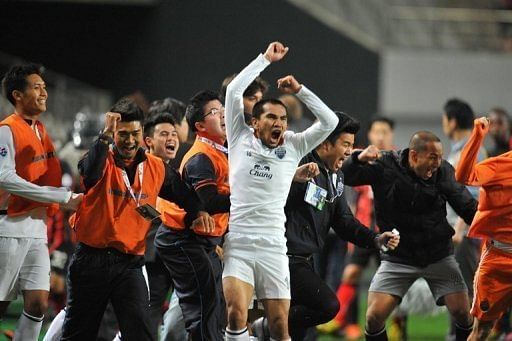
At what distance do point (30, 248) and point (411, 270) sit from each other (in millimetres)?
2991

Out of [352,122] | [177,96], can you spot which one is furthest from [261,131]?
[177,96]

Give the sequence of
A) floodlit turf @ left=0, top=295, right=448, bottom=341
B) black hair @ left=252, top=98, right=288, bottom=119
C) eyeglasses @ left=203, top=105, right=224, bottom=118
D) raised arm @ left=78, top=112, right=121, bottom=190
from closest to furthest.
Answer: raised arm @ left=78, top=112, right=121, bottom=190
black hair @ left=252, top=98, right=288, bottom=119
eyeglasses @ left=203, top=105, right=224, bottom=118
floodlit turf @ left=0, top=295, right=448, bottom=341

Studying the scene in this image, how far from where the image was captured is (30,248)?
7.88 metres

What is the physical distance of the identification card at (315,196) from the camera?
26.5 feet

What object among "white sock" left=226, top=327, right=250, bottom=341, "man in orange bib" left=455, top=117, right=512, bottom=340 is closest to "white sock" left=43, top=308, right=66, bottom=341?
"white sock" left=226, top=327, right=250, bottom=341

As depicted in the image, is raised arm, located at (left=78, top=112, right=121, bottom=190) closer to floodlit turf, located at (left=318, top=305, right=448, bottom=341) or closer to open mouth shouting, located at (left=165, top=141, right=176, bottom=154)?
open mouth shouting, located at (left=165, top=141, right=176, bottom=154)

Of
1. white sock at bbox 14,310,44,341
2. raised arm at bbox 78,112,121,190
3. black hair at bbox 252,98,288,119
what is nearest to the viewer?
raised arm at bbox 78,112,121,190

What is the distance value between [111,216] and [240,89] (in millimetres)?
1241

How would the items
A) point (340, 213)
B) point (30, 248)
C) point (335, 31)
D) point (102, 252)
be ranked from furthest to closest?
1. point (335, 31)
2. point (340, 213)
3. point (30, 248)
4. point (102, 252)

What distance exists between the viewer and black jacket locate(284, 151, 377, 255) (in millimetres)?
8188

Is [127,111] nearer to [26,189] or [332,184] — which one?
[26,189]

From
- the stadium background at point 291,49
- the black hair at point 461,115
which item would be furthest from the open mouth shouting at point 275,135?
the stadium background at point 291,49

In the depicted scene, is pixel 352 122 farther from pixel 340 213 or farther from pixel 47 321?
pixel 47 321

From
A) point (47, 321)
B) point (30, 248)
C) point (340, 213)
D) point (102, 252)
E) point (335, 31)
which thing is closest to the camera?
point (102, 252)
